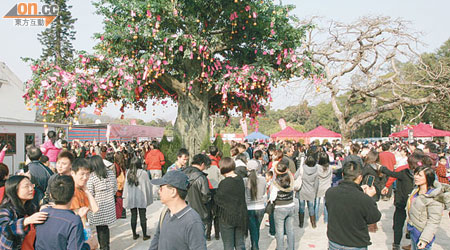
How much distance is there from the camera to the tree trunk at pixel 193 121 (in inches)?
520

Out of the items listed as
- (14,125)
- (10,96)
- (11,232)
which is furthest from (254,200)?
(10,96)

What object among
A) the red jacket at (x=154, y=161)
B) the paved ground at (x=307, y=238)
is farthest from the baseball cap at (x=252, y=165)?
the red jacket at (x=154, y=161)

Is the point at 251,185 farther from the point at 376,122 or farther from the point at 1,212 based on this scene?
the point at 376,122

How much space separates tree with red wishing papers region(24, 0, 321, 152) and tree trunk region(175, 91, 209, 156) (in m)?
0.37

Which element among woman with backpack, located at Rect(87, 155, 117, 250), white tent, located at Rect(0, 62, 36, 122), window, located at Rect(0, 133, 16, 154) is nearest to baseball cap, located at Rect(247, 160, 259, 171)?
woman with backpack, located at Rect(87, 155, 117, 250)

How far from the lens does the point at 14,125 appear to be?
15359 mm

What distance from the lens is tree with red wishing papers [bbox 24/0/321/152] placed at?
10.5 metres

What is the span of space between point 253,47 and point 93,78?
226 inches

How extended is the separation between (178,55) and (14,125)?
896 centimetres

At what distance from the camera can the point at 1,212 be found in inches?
111

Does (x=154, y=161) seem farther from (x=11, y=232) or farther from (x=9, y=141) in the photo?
(x=9, y=141)

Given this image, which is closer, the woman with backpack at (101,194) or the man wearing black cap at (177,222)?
the man wearing black cap at (177,222)

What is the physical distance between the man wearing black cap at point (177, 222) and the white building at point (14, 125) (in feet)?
48.2

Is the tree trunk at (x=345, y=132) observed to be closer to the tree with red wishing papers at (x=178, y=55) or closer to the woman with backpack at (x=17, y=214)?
the tree with red wishing papers at (x=178, y=55)
